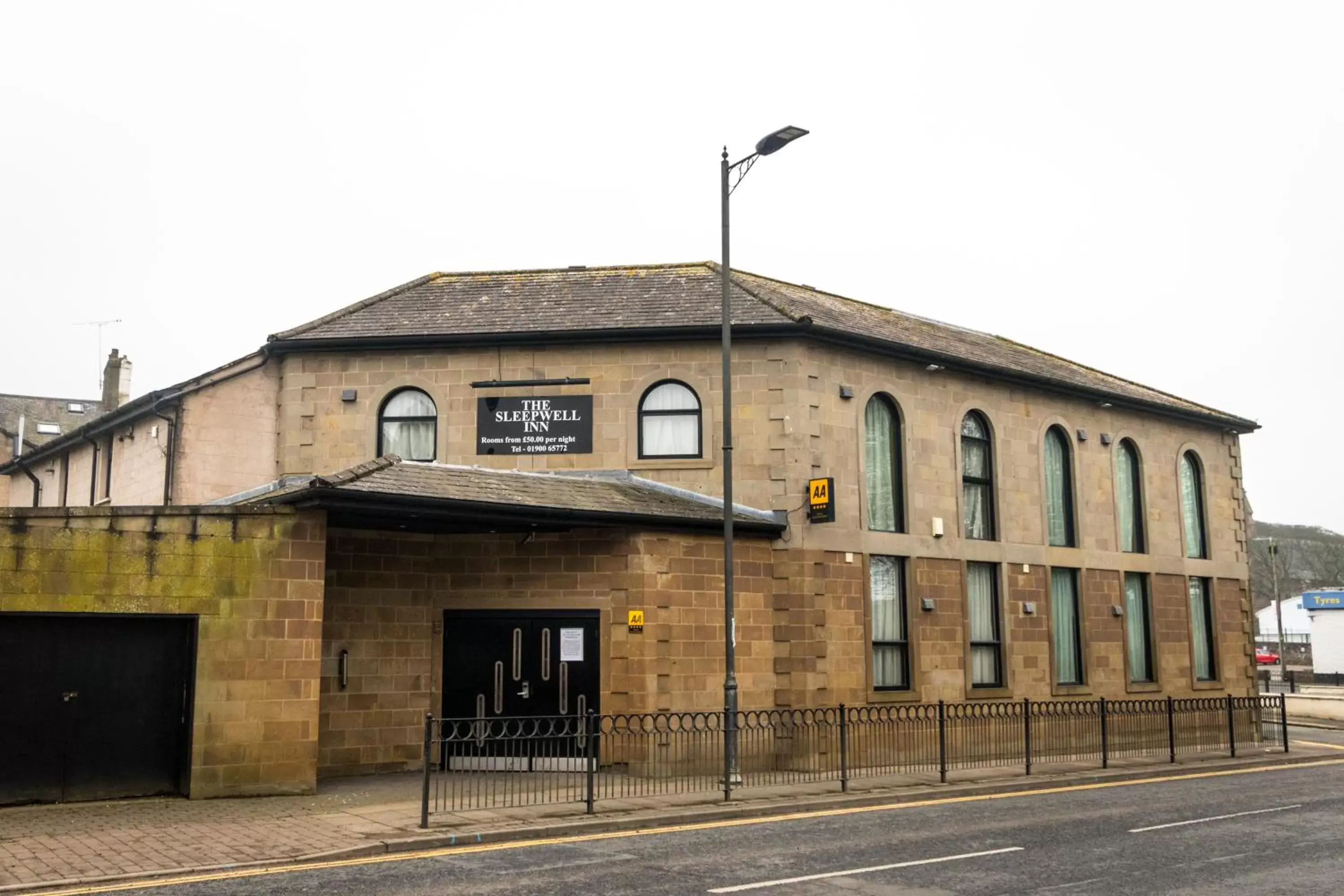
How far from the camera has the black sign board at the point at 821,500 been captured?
18.8 m

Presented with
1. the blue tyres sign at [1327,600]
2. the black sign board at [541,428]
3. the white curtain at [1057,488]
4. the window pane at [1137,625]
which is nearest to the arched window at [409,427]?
the black sign board at [541,428]

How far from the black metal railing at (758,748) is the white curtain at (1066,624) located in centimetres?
100

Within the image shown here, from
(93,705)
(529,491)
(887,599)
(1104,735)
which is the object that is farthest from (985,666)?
(93,705)

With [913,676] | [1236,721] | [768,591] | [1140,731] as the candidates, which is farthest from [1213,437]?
[768,591]

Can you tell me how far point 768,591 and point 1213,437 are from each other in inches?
574

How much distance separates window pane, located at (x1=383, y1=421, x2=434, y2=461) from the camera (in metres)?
20.2

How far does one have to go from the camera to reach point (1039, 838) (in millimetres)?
12062

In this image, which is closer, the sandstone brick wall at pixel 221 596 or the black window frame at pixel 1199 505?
the sandstone brick wall at pixel 221 596

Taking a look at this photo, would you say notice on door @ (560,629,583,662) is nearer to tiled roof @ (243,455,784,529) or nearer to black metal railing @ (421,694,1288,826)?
black metal railing @ (421,694,1288,826)

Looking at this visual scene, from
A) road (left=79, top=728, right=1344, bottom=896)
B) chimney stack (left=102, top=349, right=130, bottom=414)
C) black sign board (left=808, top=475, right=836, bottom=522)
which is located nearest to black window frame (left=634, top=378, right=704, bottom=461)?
black sign board (left=808, top=475, right=836, bottom=522)

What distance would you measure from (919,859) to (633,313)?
1184 centimetres

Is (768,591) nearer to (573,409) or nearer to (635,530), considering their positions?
(635,530)

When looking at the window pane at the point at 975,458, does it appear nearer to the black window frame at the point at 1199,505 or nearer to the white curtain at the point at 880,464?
the white curtain at the point at 880,464

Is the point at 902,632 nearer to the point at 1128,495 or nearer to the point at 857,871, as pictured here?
the point at 1128,495
